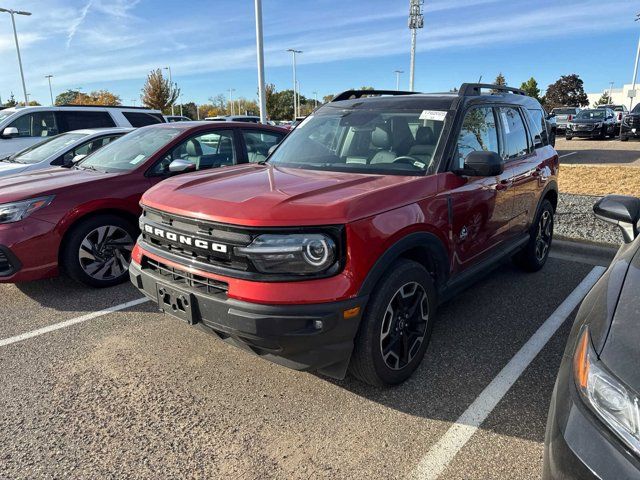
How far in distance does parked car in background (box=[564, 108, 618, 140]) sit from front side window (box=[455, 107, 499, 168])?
2450 cm

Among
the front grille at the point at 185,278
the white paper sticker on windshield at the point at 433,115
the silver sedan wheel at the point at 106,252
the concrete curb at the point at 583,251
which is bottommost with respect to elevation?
the concrete curb at the point at 583,251

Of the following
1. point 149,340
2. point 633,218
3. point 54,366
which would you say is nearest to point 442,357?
point 633,218

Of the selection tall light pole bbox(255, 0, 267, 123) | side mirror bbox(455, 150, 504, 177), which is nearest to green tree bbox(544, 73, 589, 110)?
tall light pole bbox(255, 0, 267, 123)

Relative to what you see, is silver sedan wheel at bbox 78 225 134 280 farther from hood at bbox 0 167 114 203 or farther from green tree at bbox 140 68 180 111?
green tree at bbox 140 68 180 111

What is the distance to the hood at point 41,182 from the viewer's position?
4262 mm

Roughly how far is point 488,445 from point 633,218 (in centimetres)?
152

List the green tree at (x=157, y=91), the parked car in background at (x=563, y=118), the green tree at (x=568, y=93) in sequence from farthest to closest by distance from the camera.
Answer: the green tree at (x=568, y=93) < the green tree at (x=157, y=91) < the parked car in background at (x=563, y=118)

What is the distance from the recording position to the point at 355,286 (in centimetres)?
248

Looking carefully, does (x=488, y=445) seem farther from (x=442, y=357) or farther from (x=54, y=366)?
(x=54, y=366)

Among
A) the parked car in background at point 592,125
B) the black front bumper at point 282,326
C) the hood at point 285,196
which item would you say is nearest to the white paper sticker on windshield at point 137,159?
the hood at point 285,196

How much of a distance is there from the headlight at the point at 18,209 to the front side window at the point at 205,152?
116 cm

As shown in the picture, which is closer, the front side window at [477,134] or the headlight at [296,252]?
the headlight at [296,252]

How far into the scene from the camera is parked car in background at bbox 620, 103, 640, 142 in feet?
74.4

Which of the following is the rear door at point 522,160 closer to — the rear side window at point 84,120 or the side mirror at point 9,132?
the rear side window at point 84,120
